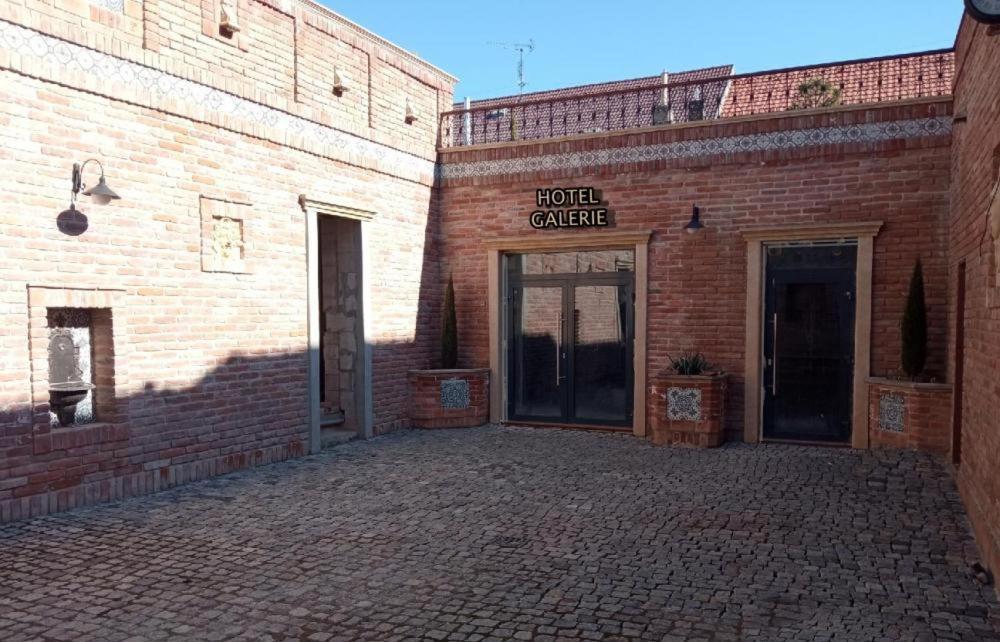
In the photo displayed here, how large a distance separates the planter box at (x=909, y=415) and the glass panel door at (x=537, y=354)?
157 inches

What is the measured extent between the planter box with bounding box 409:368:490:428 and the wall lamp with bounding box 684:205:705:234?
11.4 ft

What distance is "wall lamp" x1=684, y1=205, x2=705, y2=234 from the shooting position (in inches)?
363

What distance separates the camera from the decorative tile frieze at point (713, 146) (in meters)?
8.38

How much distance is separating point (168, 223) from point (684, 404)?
20.0ft

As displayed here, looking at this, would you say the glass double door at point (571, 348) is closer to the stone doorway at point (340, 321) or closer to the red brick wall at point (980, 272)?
the stone doorway at point (340, 321)

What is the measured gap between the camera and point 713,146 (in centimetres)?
927

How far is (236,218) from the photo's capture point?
7582 millimetres

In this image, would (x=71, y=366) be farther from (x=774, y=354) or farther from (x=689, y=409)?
(x=774, y=354)

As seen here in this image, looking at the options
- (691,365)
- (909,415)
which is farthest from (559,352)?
(909,415)

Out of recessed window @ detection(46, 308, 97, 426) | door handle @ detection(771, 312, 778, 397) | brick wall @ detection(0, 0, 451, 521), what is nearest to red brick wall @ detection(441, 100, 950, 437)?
door handle @ detection(771, 312, 778, 397)

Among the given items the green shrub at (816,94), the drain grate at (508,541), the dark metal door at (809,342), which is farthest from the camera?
the green shrub at (816,94)

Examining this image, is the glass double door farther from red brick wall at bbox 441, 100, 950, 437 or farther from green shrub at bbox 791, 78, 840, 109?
green shrub at bbox 791, 78, 840, 109

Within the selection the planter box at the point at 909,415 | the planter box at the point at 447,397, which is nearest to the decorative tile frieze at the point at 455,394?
the planter box at the point at 447,397

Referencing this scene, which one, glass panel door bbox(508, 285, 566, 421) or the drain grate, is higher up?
glass panel door bbox(508, 285, 566, 421)
